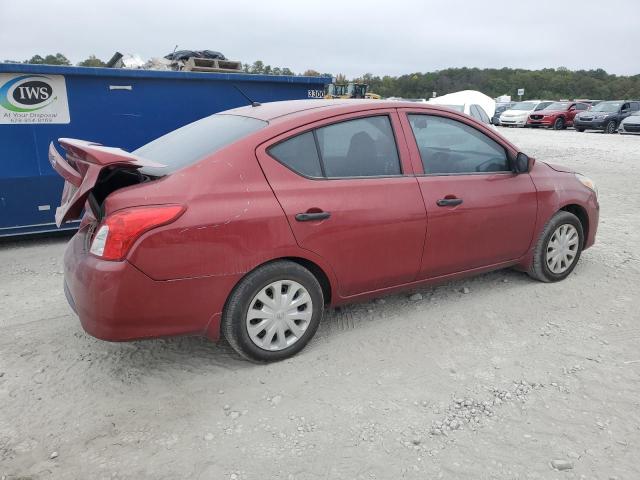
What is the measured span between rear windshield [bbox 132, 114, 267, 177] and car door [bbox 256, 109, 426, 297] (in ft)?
0.86

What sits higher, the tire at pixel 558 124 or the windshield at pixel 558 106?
the windshield at pixel 558 106

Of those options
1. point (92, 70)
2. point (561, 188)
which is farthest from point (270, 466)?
point (92, 70)

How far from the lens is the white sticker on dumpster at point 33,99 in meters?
5.63

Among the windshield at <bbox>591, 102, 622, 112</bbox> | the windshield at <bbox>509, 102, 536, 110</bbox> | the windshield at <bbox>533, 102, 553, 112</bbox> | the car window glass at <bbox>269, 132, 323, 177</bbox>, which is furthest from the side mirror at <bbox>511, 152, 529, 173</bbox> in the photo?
the windshield at <bbox>509, 102, 536, 110</bbox>

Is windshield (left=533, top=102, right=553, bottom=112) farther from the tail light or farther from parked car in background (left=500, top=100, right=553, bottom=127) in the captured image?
the tail light

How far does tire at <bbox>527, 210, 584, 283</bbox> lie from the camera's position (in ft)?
14.6

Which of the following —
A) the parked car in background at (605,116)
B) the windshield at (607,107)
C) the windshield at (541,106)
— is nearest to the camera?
the parked car in background at (605,116)

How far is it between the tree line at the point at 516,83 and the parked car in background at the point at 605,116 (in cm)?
4586

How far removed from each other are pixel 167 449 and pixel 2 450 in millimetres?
791

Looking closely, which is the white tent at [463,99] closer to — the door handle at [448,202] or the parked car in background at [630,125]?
the parked car in background at [630,125]

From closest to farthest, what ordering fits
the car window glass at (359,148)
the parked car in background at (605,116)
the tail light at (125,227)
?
the tail light at (125,227) → the car window glass at (359,148) → the parked car in background at (605,116)

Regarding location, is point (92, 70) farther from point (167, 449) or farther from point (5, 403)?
point (167, 449)

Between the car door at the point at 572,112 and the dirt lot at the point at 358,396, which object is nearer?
the dirt lot at the point at 358,396

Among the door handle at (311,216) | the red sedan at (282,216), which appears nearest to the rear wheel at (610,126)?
the red sedan at (282,216)
